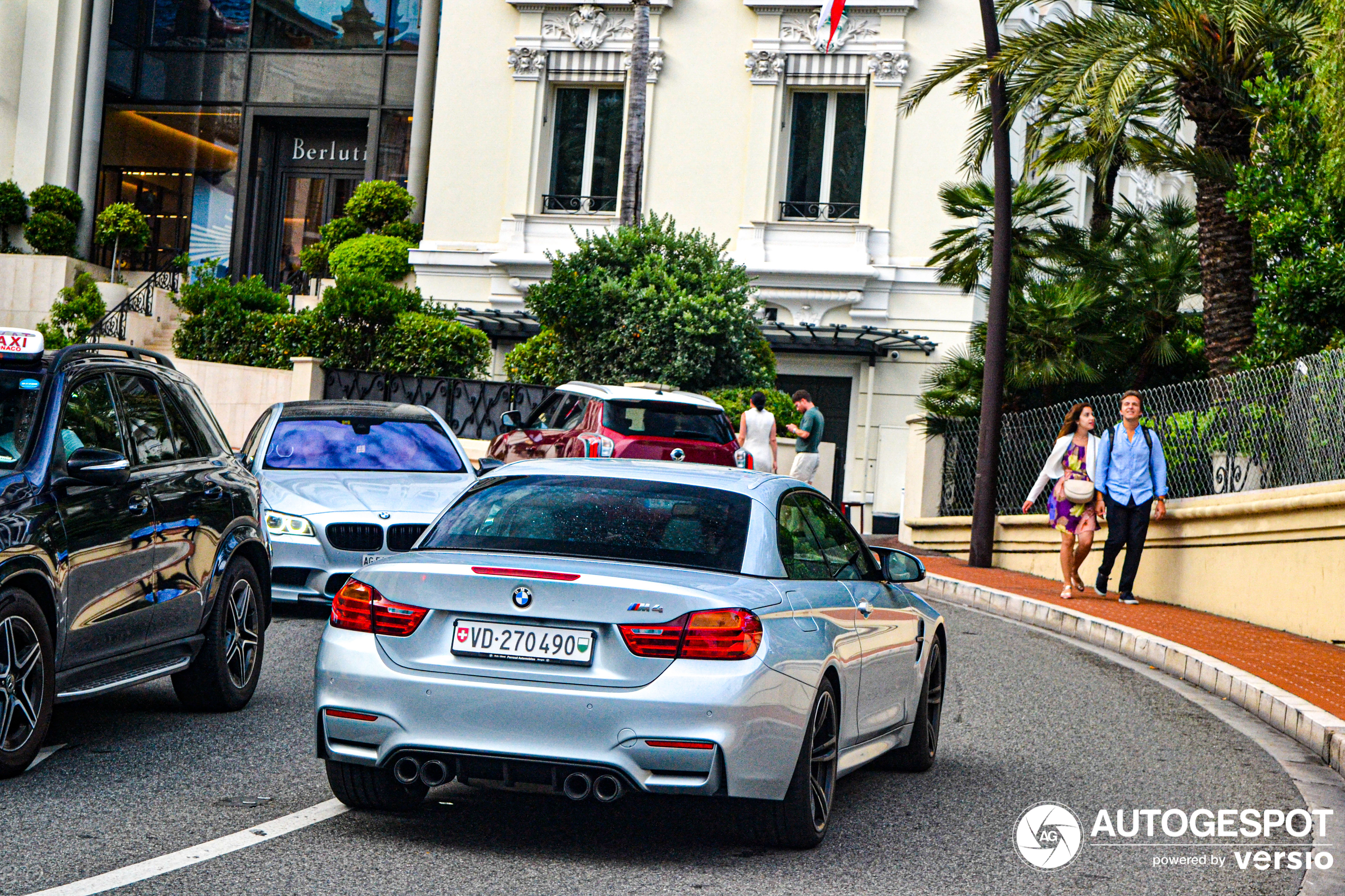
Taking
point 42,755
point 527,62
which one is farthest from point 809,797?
point 527,62

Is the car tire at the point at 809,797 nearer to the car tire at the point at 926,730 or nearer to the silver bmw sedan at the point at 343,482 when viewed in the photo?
the car tire at the point at 926,730

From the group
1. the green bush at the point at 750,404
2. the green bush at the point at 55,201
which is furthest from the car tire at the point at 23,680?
the green bush at the point at 55,201

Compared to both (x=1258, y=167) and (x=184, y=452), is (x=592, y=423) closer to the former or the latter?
(x=1258, y=167)

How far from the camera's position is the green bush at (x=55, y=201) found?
34.0 m

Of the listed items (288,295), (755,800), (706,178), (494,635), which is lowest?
(755,800)

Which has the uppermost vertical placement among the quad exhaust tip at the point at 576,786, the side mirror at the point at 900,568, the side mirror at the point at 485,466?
the side mirror at the point at 485,466

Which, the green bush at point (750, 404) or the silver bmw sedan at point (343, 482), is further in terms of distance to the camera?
the green bush at point (750, 404)

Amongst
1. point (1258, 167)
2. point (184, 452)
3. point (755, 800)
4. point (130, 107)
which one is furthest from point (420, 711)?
point (130, 107)

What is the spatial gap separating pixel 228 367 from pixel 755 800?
2399 cm

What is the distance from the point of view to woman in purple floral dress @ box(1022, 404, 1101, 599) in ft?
51.6

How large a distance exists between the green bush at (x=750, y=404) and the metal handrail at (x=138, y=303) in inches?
502

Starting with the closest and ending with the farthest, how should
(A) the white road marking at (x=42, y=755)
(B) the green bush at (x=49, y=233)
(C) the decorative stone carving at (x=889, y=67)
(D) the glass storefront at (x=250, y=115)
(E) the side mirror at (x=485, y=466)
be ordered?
(A) the white road marking at (x=42, y=755) < (E) the side mirror at (x=485, y=466) < (C) the decorative stone carving at (x=889, y=67) < (B) the green bush at (x=49, y=233) < (D) the glass storefront at (x=250, y=115)

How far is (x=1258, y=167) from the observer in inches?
662

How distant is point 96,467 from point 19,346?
2.34 ft
